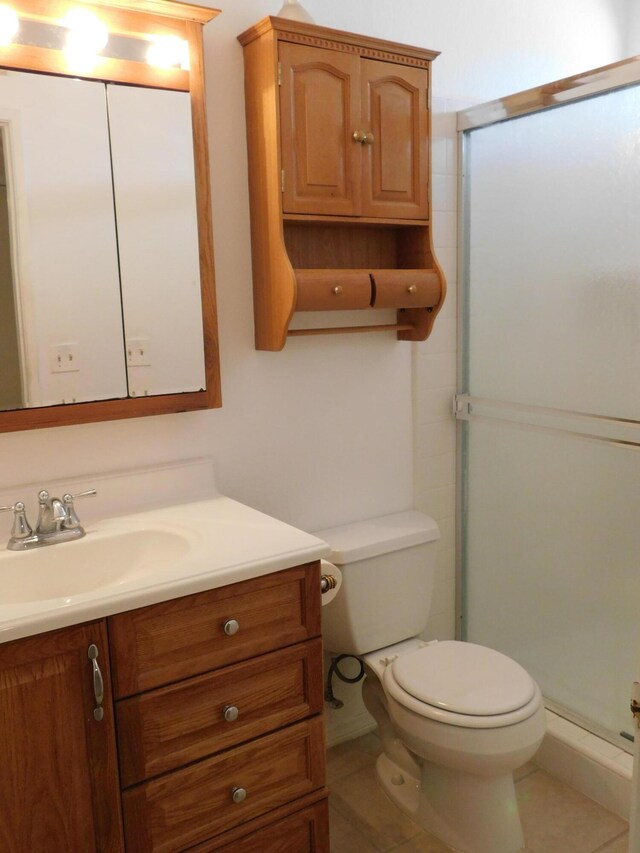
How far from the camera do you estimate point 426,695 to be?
1842 millimetres

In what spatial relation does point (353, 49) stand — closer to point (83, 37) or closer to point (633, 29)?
point (83, 37)

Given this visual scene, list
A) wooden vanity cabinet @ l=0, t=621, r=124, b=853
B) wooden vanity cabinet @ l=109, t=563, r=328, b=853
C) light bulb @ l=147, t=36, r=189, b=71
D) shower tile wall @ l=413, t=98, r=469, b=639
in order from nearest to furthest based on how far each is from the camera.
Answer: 1. wooden vanity cabinet @ l=0, t=621, r=124, b=853
2. wooden vanity cabinet @ l=109, t=563, r=328, b=853
3. light bulb @ l=147, t=36, r=189, b=71
4. shower tile wall @ l=413, t=98, r=469, b=639

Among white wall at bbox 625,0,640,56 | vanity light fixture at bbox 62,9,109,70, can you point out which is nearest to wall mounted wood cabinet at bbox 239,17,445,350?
vanity light fixture at bbox 62,9,109,70

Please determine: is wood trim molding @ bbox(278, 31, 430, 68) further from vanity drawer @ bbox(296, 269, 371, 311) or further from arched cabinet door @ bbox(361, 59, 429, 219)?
vanity drawer @ bbox(296, 269, 371, 311)

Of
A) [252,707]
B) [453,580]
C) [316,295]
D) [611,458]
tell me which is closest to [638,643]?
[611,458]

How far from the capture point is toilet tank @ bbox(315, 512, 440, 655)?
80.7 inches

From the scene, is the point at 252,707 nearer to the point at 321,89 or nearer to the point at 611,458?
the point at 611,458

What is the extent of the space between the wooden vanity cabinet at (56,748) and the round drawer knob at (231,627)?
0.75ft

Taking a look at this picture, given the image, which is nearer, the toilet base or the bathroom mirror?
the bathroom mirror

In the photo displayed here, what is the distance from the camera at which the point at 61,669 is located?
130 cm

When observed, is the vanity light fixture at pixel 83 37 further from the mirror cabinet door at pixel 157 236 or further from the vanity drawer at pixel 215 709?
the vanity drawer at pixel 215 709

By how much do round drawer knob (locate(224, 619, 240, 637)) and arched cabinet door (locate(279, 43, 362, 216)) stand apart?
0.99 m

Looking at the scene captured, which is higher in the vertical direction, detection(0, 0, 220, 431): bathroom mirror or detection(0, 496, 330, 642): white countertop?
detection(0, 0, 220, 431): bathroom mirror

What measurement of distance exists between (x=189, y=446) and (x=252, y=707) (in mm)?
692
